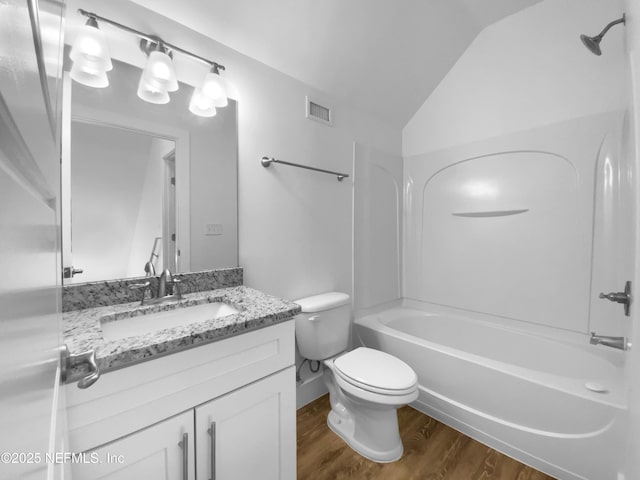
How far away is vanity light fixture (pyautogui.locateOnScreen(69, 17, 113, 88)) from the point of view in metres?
1.05

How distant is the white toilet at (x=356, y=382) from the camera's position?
1388 millimetres

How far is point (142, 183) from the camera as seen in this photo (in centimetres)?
126

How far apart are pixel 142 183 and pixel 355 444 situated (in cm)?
177

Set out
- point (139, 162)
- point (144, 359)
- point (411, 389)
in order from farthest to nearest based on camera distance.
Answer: point (411, 389)
point (139, 162)
point (144, 359)

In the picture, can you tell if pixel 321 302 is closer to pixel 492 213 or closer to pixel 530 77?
pixel 492 213

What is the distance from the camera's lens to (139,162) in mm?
1243

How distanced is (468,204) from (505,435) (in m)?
1.55

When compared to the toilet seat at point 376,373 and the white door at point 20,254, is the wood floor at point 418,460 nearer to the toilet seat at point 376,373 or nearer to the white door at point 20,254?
the toilet seat at point 376,373

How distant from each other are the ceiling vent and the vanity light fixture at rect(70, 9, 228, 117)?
2.01ft

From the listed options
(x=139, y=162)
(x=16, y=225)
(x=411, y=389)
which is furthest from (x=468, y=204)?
(x=16, y=225)

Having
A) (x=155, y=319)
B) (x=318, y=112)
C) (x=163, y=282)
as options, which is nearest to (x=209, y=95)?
(x=318, y=112)

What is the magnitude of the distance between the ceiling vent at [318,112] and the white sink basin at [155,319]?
1385 millimetres

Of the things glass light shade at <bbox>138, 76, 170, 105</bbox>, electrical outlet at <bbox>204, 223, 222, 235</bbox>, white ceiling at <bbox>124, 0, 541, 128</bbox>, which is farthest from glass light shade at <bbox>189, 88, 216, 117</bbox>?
electrical outlet at <bbox>204, 223, 222, 235</bbox>

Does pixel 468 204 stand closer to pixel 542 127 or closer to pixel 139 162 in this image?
pixel 542 127
